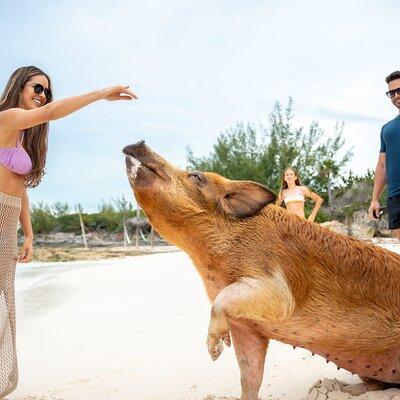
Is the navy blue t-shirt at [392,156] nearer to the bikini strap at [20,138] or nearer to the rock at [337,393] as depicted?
the rock at [337,393]

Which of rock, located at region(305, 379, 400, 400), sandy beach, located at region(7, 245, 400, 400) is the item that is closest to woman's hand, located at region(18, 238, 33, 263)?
sandy beach, located at region(7, 245, 400, 400)

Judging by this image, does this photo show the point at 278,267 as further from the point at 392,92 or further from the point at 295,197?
the point at 295,197

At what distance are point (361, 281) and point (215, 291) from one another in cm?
84

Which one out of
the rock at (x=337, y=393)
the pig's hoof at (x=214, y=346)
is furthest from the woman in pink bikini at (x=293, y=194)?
Result: the pig's hoof at (x=214, y=346)

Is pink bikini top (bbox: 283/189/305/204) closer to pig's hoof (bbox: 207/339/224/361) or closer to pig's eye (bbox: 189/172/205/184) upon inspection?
pig's eye (bbox: 189/172/205/184)

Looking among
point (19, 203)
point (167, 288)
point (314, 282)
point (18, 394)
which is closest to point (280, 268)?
point (314, 282)

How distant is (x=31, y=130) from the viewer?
454cm

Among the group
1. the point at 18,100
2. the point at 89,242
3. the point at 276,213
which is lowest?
the point at 89,242

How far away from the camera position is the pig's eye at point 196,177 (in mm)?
3721

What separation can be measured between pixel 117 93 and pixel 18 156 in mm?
962

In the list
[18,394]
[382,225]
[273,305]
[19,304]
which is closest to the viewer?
[273,305]

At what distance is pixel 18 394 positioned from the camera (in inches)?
198

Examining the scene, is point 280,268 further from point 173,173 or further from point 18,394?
point 18,394

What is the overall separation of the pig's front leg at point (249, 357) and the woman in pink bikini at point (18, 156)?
61.3 inches
